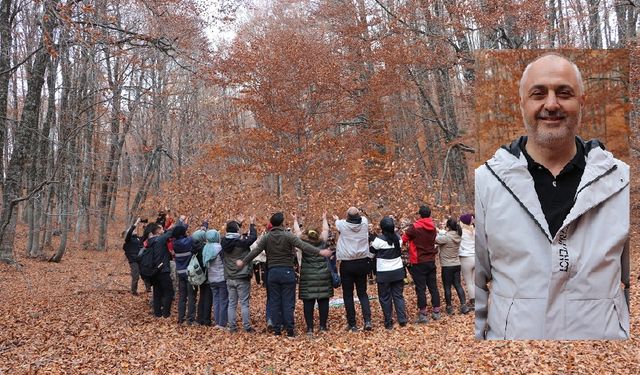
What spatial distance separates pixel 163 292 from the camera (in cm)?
1159

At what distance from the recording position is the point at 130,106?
1838 cm

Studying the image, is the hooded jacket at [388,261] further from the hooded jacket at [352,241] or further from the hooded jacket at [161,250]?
the hooded jacket at [161,250]

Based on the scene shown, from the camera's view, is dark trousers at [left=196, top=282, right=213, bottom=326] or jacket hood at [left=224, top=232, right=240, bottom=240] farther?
dark trousers at [left=196, top=282, right=213, bottom=326]

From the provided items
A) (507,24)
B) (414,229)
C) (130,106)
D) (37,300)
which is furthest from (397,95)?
(37,300)

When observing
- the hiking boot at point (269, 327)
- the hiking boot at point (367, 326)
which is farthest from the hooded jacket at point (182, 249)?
the hiking boot at point (367, 326)

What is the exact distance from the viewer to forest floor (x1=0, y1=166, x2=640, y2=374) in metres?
6.36

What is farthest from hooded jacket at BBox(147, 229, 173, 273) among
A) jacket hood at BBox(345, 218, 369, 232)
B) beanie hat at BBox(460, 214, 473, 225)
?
beanie hat at BBox(460, 214, 473, 225)

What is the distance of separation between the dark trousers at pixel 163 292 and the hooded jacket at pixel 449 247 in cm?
572

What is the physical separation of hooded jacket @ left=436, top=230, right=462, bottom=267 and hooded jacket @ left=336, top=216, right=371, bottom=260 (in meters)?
1.91

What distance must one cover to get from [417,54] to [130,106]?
33.4 feet

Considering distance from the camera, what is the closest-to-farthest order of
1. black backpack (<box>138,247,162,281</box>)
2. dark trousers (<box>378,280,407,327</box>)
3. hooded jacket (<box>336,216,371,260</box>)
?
hooded jacket (<box>336,216,371,260</box>)
dark trousers (<box>378,280,407,327</box>)
black backpack (<box>138,247,162,281</box>)

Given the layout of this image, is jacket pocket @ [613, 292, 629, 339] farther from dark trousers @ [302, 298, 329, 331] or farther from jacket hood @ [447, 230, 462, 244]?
jacket hood @ [447, 230, 462, 244]

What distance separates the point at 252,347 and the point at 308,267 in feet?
5.56

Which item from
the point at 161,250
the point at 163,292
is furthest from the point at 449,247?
the point at 163,292
